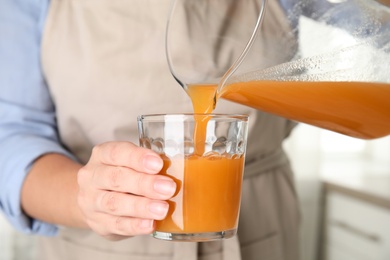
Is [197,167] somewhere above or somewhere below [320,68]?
below

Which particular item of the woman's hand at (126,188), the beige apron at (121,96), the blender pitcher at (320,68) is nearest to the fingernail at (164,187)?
the woman's hand at (126,188)

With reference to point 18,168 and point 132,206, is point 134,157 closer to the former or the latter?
point 132,206

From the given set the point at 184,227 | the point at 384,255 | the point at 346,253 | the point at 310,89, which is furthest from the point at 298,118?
the point at 346,253

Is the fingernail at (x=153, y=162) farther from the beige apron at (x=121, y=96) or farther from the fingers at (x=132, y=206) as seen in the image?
the beige apron at (x=121, y=96)

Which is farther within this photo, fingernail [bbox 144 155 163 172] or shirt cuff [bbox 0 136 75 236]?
shirt cuff [bbox 0 136 75 236]

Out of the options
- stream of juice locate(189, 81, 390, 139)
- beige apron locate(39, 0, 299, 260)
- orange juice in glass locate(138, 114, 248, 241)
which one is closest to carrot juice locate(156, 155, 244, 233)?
orange juice in glass locate(138, 114, 248, 241)

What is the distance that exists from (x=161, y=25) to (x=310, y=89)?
401mm

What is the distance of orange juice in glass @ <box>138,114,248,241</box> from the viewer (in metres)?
0.65

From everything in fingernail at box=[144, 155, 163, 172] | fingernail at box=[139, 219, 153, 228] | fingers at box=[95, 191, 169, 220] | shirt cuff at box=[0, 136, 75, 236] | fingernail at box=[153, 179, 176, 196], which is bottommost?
shirt cuff at box=[0, 136, 75, 236]

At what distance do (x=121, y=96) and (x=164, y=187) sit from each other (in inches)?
15.8

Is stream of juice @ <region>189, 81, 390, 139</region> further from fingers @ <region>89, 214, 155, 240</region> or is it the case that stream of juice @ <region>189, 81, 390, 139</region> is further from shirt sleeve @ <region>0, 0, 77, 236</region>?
shirt sleeve @ <region>0, 0, 77, 236</region>

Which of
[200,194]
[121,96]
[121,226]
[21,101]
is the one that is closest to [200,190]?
[200,194]

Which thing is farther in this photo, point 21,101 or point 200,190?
point 21,101

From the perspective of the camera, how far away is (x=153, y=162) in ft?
2.05
